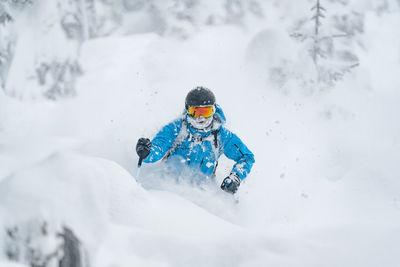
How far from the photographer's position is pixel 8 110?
25.6 feet

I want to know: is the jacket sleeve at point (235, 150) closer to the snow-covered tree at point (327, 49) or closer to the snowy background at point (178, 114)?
the snowy background at point (178, 114)

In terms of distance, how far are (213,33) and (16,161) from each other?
9.51 metres

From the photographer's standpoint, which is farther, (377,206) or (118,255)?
(377,206)

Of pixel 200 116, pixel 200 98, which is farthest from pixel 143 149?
pixel 200 98

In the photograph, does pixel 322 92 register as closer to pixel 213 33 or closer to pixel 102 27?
pixel 213 33

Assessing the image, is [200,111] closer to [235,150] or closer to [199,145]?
[199,145]

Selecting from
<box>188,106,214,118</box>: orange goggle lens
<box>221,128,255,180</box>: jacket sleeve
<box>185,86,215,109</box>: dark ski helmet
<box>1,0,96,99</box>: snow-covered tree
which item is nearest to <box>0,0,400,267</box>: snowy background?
<box>1,0,96,99</box>: snow-covered tree

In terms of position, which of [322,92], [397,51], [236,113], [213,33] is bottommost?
[236,113]

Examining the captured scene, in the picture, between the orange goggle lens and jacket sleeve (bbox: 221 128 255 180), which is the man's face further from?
jacket sleeve (bbox: 221 128 255 180)

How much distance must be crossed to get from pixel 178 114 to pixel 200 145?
302cm

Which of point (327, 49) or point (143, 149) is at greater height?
point (327, 49)

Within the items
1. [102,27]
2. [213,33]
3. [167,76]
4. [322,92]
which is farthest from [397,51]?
[102,27]

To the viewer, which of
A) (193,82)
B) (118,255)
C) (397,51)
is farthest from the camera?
(397,51)

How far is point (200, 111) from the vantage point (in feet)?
15.0
